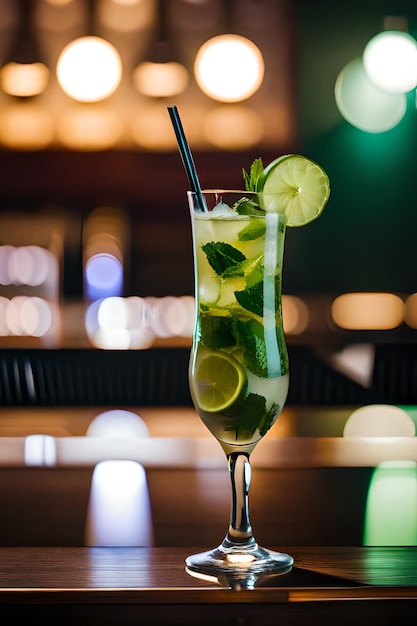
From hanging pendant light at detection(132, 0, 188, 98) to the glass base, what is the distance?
427 cm

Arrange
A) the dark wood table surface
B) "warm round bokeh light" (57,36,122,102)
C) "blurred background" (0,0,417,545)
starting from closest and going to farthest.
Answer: the dark wood table surface < "warm round bokeh light" (57,36,122,102) < "blurred background" (0,0,417,545)

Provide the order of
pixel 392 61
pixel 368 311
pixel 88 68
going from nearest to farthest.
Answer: pixel 88 68, pixel 392 61, pixel 368 311

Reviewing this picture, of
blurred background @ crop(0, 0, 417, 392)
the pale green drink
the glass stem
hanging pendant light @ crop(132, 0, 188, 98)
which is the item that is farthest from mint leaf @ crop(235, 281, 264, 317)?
hanging pendant light @ crop(132, 0, 188, 98)

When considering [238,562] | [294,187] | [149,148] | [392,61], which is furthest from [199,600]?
[392,61]

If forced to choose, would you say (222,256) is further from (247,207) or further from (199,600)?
(199,600)

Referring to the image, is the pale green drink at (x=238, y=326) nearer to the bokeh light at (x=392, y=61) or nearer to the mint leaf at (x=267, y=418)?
the mint leaf at (x=267, y=418)

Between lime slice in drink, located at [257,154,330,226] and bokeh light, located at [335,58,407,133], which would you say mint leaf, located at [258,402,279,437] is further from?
bokeh light, located at [335,58,407,133]

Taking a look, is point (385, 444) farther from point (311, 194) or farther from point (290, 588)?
point (290, 588)

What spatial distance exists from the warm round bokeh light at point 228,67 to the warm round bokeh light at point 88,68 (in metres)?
0.43

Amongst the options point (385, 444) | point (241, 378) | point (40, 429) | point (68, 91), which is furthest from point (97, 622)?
point (68, 91)

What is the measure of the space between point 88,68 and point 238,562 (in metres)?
4.07

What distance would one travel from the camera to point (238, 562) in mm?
844

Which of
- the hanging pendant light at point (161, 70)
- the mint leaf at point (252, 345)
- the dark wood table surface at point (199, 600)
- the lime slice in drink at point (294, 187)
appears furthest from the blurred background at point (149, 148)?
the dark wood table surface at point (199, 600)

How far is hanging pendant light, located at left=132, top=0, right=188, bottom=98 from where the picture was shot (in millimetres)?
4910
